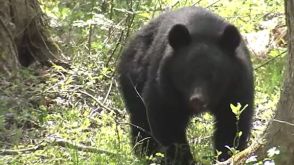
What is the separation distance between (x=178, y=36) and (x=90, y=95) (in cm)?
205

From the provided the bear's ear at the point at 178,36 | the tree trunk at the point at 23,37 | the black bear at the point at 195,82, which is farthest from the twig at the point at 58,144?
the tree trunk at the point at 23,37

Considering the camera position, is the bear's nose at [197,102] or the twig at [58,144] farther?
the twig at [58,144]

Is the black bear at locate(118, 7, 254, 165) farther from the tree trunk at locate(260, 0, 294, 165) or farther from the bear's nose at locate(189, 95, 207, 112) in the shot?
the tree trunk at locate(260, 0, 294, 165)

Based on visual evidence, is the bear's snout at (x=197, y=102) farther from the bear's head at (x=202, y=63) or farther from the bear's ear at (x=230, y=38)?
the bear's ear at (x=230, y=38)

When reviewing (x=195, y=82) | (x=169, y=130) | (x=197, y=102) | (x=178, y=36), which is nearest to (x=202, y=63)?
(x=195, y=82)

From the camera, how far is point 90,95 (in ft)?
23.1

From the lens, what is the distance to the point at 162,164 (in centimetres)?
554

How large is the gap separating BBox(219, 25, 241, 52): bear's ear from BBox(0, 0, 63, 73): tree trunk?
9.41 ft

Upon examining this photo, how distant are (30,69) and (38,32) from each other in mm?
527

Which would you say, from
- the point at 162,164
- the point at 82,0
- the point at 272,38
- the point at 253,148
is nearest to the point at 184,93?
the point at 162,164

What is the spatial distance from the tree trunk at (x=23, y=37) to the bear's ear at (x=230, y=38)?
9.41 feet

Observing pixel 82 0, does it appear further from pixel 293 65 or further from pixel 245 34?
pixel 293 65

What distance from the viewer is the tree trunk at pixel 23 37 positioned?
286 inches

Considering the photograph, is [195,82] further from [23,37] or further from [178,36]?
[23,37]
